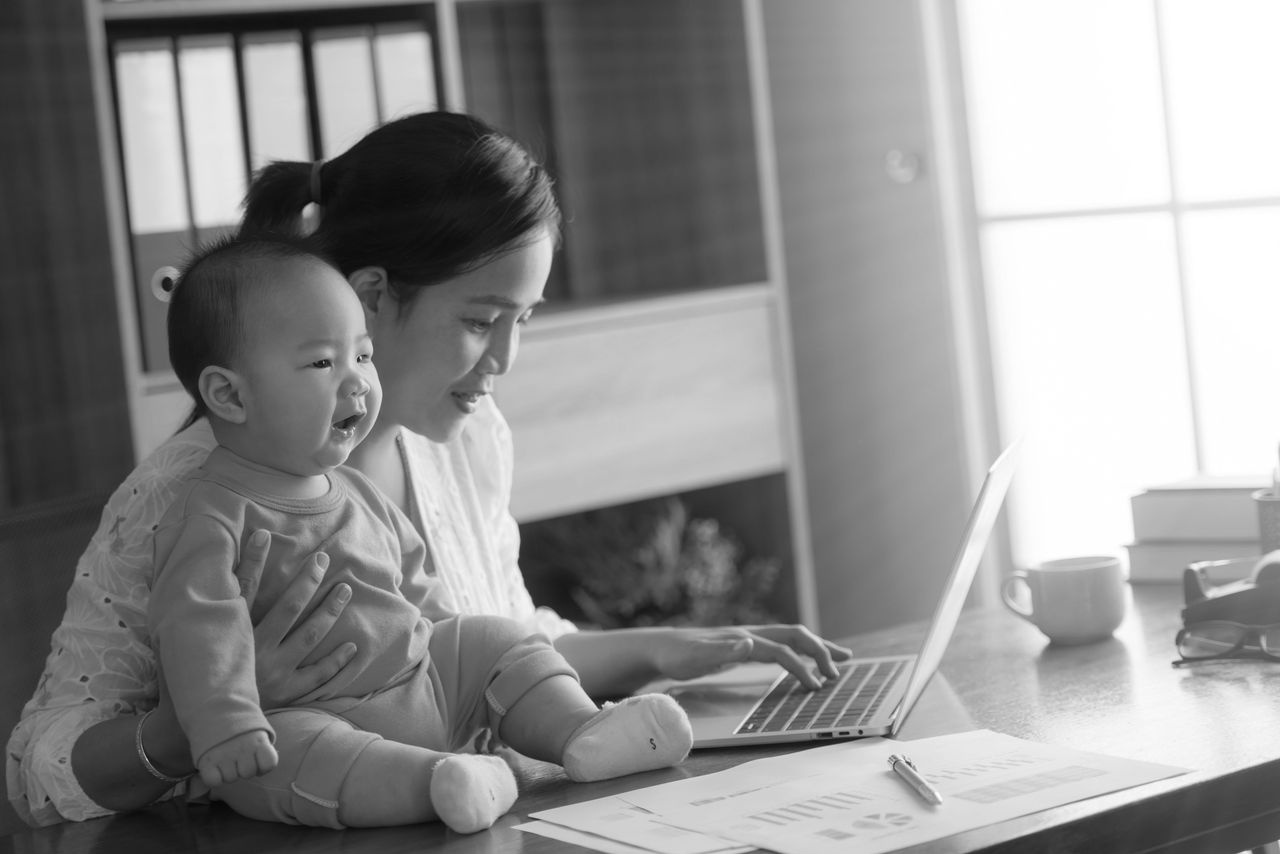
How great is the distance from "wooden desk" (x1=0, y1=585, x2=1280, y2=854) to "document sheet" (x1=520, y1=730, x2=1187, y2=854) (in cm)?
2

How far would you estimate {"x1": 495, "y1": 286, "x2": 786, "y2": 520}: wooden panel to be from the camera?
2609 millimetres

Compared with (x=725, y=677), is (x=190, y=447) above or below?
above

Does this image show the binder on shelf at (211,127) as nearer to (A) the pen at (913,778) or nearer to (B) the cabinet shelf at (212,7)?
(B) the cabinet shelf at (212,7)

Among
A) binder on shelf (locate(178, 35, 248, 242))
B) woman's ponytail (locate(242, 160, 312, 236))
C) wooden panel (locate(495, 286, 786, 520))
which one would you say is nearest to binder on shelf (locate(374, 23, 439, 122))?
binder on shelf (locate(178, 35, 248, 242))

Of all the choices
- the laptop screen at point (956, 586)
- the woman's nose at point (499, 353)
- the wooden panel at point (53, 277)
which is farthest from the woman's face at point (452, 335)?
the wooden panel at point (53, 277)

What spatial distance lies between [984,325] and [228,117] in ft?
4.57

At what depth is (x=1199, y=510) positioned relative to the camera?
167 centimetres

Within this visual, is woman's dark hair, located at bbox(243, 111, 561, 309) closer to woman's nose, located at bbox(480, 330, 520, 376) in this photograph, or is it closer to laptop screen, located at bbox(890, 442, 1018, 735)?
woman's nose, located at bbox(480, 330, 520, 376)

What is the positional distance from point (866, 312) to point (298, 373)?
6.41 feet

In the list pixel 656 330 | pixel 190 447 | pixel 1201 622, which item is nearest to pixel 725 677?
pixel 1201 622

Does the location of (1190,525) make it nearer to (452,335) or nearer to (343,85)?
(452,335)

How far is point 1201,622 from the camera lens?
137 cm

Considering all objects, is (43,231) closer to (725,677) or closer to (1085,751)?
(725,677)

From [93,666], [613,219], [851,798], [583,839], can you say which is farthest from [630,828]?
[613,219]
